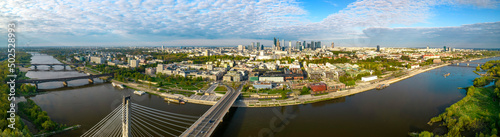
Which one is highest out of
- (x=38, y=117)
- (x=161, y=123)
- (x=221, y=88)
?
(x=221, y=88)

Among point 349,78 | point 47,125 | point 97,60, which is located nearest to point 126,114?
point 47,125

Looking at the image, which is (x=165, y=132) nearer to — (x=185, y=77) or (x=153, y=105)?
(x=153, y=105)

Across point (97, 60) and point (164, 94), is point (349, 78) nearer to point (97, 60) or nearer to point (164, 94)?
point (164, 94)

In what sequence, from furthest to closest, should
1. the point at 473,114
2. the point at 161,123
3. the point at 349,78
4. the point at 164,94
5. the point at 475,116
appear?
the point at 349,78 < the point at 164,94 < the point at 161,123 < the point at 473,114 < the point at 475,116

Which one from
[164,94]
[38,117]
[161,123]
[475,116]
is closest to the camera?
[38,117]

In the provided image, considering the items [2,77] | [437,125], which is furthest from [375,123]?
[2,77]

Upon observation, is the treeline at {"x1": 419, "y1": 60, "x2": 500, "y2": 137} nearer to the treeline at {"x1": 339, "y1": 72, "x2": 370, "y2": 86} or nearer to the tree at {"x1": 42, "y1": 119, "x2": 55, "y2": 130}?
the treeline at {"x1": 339, "y1": 72, "x2": 370, "y2": 86}

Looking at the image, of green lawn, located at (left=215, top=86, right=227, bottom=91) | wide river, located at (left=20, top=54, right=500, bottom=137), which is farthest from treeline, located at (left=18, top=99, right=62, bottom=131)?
green lawn, located at (left=215, top=86, right=227, bottom=91)

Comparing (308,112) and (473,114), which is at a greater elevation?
(473,114)
